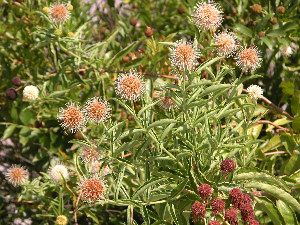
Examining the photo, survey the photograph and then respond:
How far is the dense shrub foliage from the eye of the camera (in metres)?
1.57

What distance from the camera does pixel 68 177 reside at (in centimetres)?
231

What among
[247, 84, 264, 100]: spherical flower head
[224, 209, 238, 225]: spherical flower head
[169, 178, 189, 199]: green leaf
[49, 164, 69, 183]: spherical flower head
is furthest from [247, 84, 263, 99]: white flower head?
[49, 164, 69, 183]: spherical flower head

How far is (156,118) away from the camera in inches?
90.3

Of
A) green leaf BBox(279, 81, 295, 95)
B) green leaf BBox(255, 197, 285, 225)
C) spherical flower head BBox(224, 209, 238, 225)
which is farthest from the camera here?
green leaf BBox(279, 81, 295, 95)

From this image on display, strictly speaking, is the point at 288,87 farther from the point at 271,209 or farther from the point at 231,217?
the point at 231,217

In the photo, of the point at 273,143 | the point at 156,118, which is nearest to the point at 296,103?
the point at 273,143

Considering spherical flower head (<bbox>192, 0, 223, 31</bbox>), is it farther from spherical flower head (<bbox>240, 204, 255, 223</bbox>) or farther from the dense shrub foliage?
spherical flower head (<bbox>240, 204, 255, 223</bbox>)

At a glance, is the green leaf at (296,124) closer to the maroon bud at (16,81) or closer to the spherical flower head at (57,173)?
the spherical flower head at (57,173)

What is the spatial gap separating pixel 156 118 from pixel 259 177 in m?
0.79

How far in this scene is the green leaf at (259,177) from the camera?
1.64m

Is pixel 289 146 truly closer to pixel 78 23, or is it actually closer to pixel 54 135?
pixel 54 135

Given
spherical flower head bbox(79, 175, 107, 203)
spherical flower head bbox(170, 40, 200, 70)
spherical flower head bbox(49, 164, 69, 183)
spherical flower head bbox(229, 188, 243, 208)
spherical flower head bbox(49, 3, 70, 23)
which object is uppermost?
spherical flower head bbox(49, 3, 70, 23)

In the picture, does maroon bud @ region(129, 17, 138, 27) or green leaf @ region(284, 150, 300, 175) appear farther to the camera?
maroon bud @ region(129, 17, 138, 27)

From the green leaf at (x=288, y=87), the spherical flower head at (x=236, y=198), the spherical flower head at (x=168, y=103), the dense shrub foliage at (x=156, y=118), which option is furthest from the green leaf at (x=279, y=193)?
the green leaf at (x=288, y=87)
